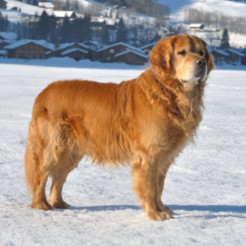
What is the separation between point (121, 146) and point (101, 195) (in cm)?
72

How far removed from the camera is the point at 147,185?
3281mm

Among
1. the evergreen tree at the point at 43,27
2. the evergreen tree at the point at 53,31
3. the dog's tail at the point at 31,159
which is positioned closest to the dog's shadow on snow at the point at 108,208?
the dog's tail at the point at 31,159

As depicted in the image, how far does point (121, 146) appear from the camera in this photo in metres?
3.42

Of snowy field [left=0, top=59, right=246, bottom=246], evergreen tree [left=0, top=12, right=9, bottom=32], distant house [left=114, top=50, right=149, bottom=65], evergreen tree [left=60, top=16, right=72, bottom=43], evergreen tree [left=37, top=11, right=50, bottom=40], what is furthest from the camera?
evergreen tree [left=0, top=12, right=9, bottom=32]

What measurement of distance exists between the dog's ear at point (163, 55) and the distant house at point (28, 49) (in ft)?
203

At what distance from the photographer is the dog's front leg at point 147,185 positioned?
3.27 meters

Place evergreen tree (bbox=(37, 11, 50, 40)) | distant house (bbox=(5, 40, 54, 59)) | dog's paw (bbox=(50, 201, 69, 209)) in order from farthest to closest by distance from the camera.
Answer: evergreen tree (bbox=(37, 11, 50, 40)) < distant house (bbox=(5, 40, 54, 59)) < dog's paw (bbox=(50, 201, 69, 209))

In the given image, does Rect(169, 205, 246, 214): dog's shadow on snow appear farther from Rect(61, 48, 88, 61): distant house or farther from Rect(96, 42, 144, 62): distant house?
Rect(96, 42, 144, 62): distant house

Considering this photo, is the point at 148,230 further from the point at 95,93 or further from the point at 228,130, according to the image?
the point at 228,130

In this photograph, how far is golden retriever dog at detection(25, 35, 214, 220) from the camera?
10.8ft

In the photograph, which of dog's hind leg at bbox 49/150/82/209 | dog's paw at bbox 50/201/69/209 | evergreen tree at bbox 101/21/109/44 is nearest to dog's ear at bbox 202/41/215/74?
dog's hind leg at bbox 49/150/82/209

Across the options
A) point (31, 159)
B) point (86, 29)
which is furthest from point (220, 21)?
point (31, 159)

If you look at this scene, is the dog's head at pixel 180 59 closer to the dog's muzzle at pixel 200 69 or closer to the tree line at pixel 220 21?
the dog's muzzle at pixel 200 69

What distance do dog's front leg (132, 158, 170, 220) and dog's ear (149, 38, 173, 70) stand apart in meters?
0.81
